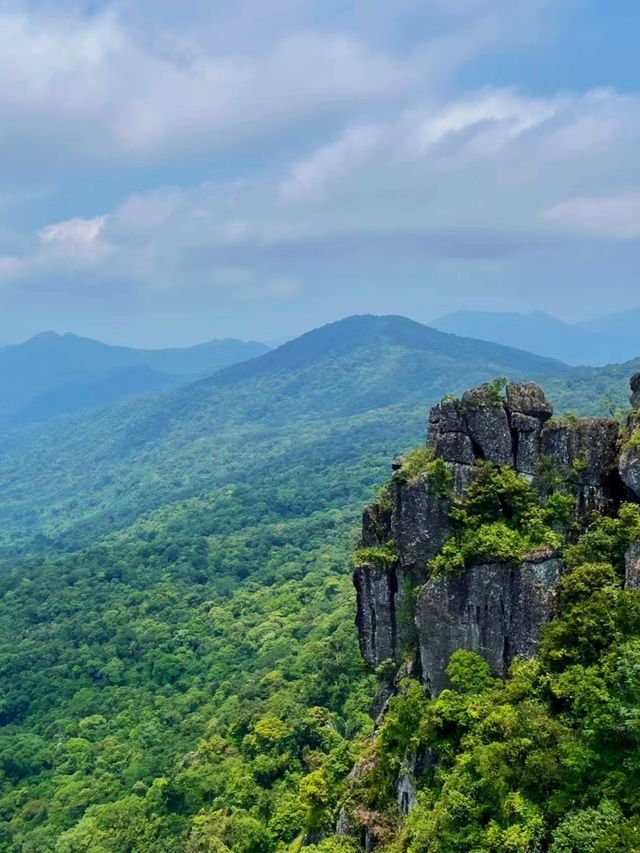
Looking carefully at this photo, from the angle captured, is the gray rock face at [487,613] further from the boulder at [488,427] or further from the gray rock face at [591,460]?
the boulder at [488,427]

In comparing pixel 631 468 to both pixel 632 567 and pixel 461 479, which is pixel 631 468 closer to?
pixel 632 567

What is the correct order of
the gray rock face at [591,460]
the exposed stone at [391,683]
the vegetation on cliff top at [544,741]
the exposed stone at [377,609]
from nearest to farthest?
the vegetation on cliff top at [544,741]
the gray rock face at [591,460]
the exposed stone at [391,683]
the exposed stone at [377,609]

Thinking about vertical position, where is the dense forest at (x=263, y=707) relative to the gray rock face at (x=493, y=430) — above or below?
below

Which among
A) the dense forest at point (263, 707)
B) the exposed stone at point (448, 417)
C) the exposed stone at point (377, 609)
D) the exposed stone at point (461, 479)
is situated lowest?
the dense forest at point (263, 707)

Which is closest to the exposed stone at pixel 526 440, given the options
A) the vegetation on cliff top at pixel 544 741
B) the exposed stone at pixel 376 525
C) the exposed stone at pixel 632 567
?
the vegetation on cliff top at pixel 544 741

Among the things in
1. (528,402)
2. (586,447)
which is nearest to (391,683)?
(586,447)

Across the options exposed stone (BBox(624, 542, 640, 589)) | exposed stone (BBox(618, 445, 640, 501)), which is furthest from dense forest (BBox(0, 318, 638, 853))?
exposed stone (BBox(618, 445, 640, 501))
